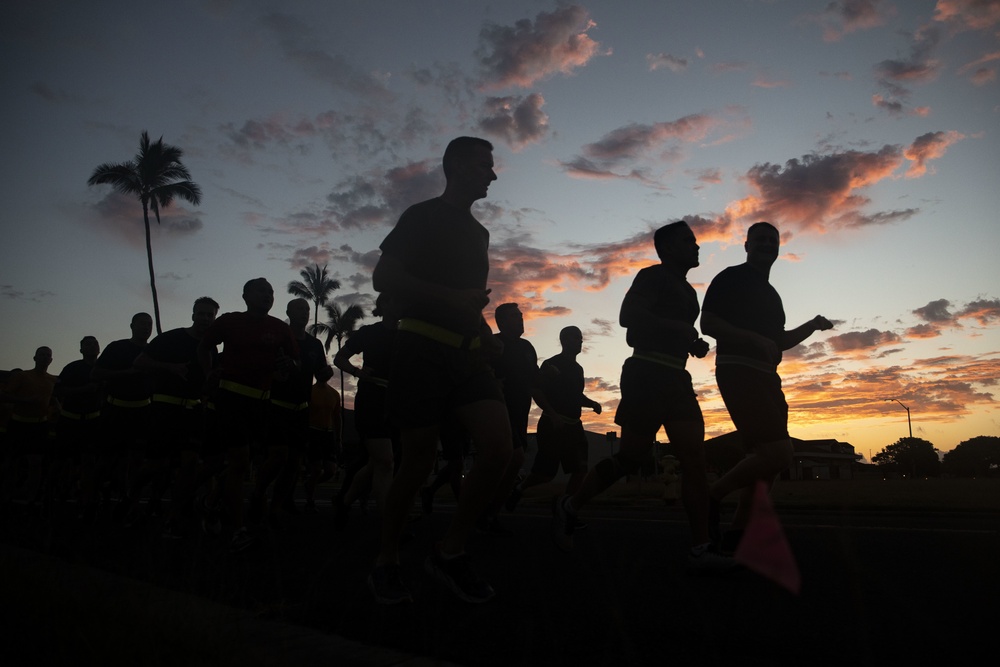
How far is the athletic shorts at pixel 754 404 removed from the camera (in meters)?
4.46

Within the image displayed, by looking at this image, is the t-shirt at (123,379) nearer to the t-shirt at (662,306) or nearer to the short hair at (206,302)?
the short hair at (206,302)

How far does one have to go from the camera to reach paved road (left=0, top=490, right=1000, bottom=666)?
103 inches

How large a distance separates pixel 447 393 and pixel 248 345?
9.01 feet

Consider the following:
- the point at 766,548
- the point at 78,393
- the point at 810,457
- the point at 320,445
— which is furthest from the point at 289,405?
the point at 810,457

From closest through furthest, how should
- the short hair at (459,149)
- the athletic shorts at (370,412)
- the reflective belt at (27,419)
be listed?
the short hair at (459,149), the athletic shorts at (370,412), the reflective belt at (27,419)

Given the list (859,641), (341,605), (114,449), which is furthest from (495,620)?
(114,449)

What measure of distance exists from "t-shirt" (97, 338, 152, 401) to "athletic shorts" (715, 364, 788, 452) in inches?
229

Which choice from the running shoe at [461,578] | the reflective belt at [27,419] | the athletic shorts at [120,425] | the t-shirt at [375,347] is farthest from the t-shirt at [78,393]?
the running shoe at [461,578]

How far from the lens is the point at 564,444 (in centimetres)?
727

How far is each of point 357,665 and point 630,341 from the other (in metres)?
2.84

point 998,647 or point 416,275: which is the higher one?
point 416,275

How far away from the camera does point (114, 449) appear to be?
7941mm

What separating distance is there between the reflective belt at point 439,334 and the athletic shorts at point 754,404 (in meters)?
1.82

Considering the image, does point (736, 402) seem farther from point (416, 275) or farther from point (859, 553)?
point (416, 275)
